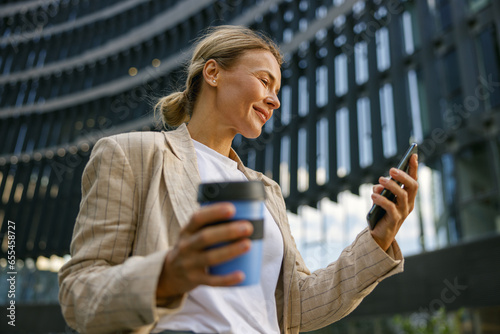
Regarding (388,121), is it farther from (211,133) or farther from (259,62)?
(211,133)

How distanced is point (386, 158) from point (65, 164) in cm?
1701

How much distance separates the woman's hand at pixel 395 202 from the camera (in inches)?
53.4

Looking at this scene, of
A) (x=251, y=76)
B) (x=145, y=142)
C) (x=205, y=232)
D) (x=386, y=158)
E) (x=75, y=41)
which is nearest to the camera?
(x=205, y=232)

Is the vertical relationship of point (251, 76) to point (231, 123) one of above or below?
above

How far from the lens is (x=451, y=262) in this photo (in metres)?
10.2

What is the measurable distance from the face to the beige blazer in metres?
0.21

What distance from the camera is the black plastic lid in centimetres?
88

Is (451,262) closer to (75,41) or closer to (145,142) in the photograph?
(145,142)

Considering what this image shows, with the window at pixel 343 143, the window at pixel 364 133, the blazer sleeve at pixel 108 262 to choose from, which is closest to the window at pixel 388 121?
the window at pixel 364 133

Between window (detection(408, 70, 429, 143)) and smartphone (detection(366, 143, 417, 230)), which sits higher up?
window (detection(408, 70, 429, 143))

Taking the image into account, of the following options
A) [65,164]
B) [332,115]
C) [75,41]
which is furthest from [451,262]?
[75,41]

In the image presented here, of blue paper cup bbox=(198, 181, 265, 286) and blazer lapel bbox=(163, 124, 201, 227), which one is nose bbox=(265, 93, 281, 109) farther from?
blue paper cup bbox=(198, 181, 265, 286)

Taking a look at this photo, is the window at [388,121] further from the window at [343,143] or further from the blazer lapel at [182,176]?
the blazer lapel at [182,176]

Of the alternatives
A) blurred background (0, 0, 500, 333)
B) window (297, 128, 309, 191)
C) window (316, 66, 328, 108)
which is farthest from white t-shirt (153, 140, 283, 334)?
window (316, 66, 328, 108)
